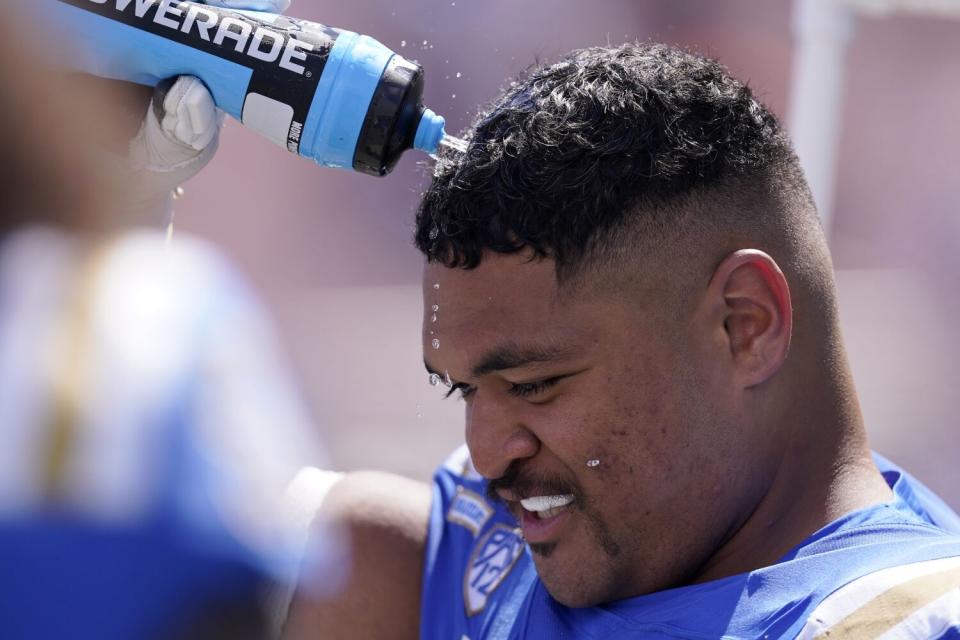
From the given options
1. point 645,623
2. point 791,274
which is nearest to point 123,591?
point 645,623

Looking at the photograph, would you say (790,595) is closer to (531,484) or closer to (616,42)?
(531,484)

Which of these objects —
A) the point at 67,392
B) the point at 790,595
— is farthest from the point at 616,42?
the point at 67,392

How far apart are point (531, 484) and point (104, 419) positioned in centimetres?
84

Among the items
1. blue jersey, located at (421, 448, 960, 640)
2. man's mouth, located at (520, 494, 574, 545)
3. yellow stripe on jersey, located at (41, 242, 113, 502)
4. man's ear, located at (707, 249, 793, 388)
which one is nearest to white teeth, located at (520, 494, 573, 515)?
man's mouth, located at (520, 494, 574, 545)

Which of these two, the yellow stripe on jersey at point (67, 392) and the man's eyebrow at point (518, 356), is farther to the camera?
the man's eyebrow at point (518, 356)

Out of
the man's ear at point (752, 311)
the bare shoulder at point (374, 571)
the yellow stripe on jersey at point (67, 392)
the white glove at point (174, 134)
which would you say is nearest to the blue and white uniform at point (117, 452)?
the yellow stripe on jersey at point (67, 392)

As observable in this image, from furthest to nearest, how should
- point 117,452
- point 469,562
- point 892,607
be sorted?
point 469,562
point 892,607
point 117,452

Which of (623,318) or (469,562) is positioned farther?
(469,562)

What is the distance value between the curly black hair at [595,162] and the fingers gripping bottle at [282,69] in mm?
150

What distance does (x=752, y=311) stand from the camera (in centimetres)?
160

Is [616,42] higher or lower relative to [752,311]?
higher

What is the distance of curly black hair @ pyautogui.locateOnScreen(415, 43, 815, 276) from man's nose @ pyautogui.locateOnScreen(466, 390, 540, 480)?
0.22 m

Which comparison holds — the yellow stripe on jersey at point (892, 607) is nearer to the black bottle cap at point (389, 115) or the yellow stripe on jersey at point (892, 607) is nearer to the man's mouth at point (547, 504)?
the man's mouth at point (547, 504)

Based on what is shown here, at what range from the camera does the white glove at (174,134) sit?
158 cm
